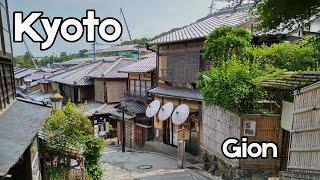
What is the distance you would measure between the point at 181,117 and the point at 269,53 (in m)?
6.43

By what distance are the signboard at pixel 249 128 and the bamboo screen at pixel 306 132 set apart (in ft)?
10.9

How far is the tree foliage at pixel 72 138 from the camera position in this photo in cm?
1250

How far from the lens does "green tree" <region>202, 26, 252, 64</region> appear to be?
16.6m

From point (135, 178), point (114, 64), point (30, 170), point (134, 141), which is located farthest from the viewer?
point (114, 64)

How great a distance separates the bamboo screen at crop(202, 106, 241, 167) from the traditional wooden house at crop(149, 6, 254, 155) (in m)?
1.93

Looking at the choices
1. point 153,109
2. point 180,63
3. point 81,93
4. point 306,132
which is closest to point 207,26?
point 180,63

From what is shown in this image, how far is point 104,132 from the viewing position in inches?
1291

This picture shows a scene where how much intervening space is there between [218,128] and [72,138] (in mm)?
6731

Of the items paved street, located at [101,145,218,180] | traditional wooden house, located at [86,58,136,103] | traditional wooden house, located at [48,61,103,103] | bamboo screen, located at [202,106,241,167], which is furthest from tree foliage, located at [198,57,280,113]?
traditional wooden house, located at [48,61,103,103]

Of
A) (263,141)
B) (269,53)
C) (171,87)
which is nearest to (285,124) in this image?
(263,141)

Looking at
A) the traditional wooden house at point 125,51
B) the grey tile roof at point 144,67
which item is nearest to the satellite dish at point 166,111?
the grey tile roof at point 144,67

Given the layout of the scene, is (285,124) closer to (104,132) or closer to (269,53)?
(269,53)

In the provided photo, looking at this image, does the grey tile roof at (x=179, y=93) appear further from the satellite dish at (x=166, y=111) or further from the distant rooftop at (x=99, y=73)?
the distant rooftop at (x=99, y=73)

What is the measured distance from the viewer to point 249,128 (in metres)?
13.5
